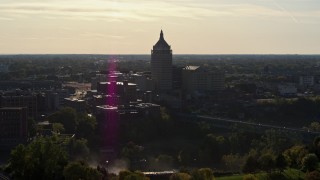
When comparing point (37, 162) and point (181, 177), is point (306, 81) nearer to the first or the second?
point (181, 177)

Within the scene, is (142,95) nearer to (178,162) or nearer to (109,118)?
(109,118)

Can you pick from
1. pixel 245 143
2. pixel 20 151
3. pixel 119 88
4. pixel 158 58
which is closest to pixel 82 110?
pixel 119 88

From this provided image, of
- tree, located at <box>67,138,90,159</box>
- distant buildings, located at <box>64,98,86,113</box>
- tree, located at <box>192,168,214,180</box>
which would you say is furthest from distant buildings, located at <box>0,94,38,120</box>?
tree, located at <box>192,168,214,180</box>

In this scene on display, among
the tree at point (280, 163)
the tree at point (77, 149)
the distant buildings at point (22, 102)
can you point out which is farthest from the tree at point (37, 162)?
the distant buildings at point (22, 102)

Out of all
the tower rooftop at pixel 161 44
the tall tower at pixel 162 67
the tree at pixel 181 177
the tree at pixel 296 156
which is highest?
the tower rooftop at pixel 161 44

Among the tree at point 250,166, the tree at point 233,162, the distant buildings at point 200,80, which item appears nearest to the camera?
the tree at point 250,166

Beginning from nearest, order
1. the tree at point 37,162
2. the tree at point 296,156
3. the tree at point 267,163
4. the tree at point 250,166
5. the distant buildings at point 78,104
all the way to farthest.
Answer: the tree at point 37,162 → the tree at point 267,163 → the tree at point 296,156 → the tree at point 250,166 → the distant buildings at point 78,104

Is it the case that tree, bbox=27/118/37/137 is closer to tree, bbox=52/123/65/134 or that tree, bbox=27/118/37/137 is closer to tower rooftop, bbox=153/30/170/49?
tree, bbox=52/123/65/134

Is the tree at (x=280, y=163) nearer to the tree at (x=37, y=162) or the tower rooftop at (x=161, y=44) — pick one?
the tree at (x=37, y=162)
